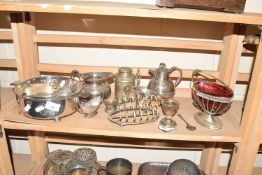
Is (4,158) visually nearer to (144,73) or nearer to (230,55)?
(144,73)

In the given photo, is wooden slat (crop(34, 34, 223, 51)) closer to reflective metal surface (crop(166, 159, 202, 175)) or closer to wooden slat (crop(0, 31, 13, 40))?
wooden slat (crop(0, 31, 13, 40))

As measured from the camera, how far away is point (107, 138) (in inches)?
52.7

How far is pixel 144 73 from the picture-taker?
1048 millimetres

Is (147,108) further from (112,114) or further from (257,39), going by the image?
(257,39)

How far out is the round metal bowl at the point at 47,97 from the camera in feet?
2.75

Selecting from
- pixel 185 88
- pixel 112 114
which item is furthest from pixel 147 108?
pixel 185 88

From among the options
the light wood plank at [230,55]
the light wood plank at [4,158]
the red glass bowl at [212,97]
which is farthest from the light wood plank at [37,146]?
the light wood plank at [230,55]

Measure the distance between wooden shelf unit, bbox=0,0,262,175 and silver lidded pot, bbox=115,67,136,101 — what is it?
7 centimetres

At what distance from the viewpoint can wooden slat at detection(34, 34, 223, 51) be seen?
1.04m

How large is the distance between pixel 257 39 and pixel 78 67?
68 cm

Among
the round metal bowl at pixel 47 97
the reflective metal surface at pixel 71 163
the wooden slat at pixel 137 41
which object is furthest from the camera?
the reflective metal surface at pixel 71 163

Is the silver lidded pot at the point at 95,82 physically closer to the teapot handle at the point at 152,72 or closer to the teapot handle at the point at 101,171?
the teapot handle at the point at 152,72

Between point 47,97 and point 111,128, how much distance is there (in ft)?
0.79

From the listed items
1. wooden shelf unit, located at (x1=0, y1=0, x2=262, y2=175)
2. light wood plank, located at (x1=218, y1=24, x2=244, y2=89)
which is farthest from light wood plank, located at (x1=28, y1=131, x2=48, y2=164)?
light wood plank, located at (x1=218, y1=24, x2=244, y2=89)
